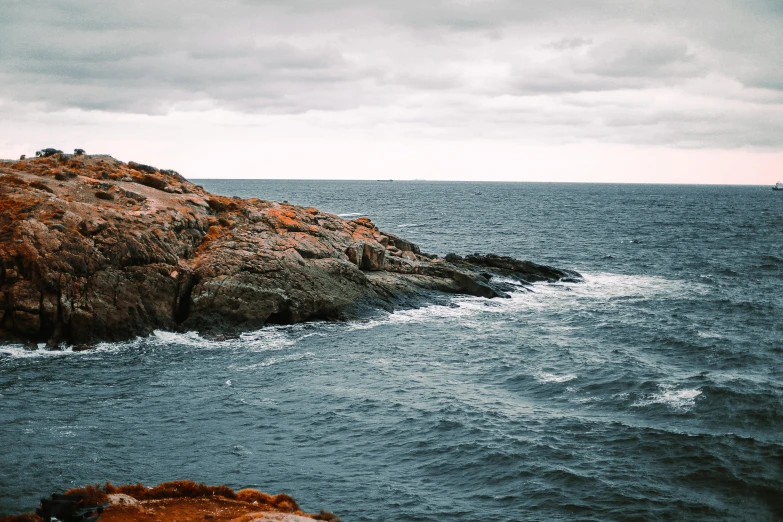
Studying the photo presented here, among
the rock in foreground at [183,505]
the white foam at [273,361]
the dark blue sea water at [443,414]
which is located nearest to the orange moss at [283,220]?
the dark blue sea water at [443,414]

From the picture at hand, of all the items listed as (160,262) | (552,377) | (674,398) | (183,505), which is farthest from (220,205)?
(183,505)

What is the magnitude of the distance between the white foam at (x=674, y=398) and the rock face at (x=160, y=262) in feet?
74.6

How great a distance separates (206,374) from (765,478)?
25.3 m

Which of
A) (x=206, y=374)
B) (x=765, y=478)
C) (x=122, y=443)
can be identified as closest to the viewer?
(x=765, y=478)

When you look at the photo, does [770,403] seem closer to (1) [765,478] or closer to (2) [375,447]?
(1) [765,478]

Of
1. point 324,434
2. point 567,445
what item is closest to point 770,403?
point 567,445

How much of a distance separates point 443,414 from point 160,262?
896 inches

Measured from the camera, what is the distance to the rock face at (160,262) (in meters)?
38.7

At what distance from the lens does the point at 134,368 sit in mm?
34875

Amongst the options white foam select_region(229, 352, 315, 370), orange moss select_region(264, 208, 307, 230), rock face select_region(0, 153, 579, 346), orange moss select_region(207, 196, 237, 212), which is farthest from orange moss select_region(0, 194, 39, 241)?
orange moss select_region(264, 208, 307, 230)

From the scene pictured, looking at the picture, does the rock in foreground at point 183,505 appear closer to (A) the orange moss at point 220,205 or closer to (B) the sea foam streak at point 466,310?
(B) the sea foam streak at point 466,310

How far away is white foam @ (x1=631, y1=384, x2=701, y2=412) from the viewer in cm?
2973

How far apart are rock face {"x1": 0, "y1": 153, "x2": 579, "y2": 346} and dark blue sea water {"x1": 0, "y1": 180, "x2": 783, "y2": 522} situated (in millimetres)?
2120

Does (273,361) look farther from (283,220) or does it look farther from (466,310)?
(466,310)
